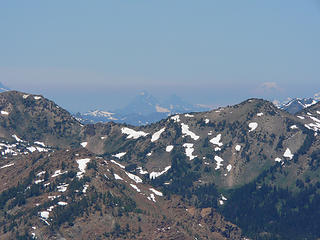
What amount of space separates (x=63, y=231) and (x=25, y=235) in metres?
16.0

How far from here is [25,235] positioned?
194500mm

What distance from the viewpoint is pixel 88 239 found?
199m

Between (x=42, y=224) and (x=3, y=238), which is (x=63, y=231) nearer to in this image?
(x=42, y=224)

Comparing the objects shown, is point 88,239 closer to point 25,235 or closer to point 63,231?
point 63,231

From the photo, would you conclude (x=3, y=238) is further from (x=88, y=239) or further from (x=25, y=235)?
(x=88, y=239)

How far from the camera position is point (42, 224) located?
199875mm

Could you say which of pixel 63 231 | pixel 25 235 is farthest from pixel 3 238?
pixel 63 231

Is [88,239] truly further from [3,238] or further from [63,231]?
[3,238]

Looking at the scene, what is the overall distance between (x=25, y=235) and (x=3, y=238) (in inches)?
442

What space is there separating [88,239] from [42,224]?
21.3m

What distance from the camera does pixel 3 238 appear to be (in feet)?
649

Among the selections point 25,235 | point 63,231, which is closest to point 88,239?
point 63,231

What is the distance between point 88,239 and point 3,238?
36798 millimetres

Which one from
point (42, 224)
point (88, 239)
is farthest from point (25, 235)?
point (88, 239)
